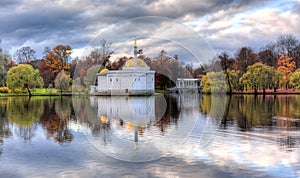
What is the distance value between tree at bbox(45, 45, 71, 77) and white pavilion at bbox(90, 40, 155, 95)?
22.9 m

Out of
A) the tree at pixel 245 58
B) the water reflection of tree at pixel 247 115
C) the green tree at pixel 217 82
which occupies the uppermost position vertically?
the tree at pixel 245 58

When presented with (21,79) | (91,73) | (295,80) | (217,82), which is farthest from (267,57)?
(217,82)

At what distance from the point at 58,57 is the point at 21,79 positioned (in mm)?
18319

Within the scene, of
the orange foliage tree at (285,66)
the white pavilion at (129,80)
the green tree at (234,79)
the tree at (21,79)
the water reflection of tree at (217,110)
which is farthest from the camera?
the orange foliage tree at (285,66)

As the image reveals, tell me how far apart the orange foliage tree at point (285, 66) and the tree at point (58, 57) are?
113ft

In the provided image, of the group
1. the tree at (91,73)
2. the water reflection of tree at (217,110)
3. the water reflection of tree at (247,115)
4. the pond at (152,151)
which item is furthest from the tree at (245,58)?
the pond at (152,151)

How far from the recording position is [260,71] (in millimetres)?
51812

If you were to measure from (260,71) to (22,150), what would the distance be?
4588cm

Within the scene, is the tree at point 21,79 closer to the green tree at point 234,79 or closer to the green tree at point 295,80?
the green tree at point 234,79

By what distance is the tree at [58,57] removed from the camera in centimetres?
6638

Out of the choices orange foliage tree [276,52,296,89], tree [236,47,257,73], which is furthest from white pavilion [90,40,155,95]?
tree [236,47,257,73]

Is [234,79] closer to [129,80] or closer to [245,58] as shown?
[245,58]

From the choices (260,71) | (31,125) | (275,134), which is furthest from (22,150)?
(260,71)

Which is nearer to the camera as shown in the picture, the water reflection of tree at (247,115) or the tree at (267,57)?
the water reflection of tree at (247,115)
